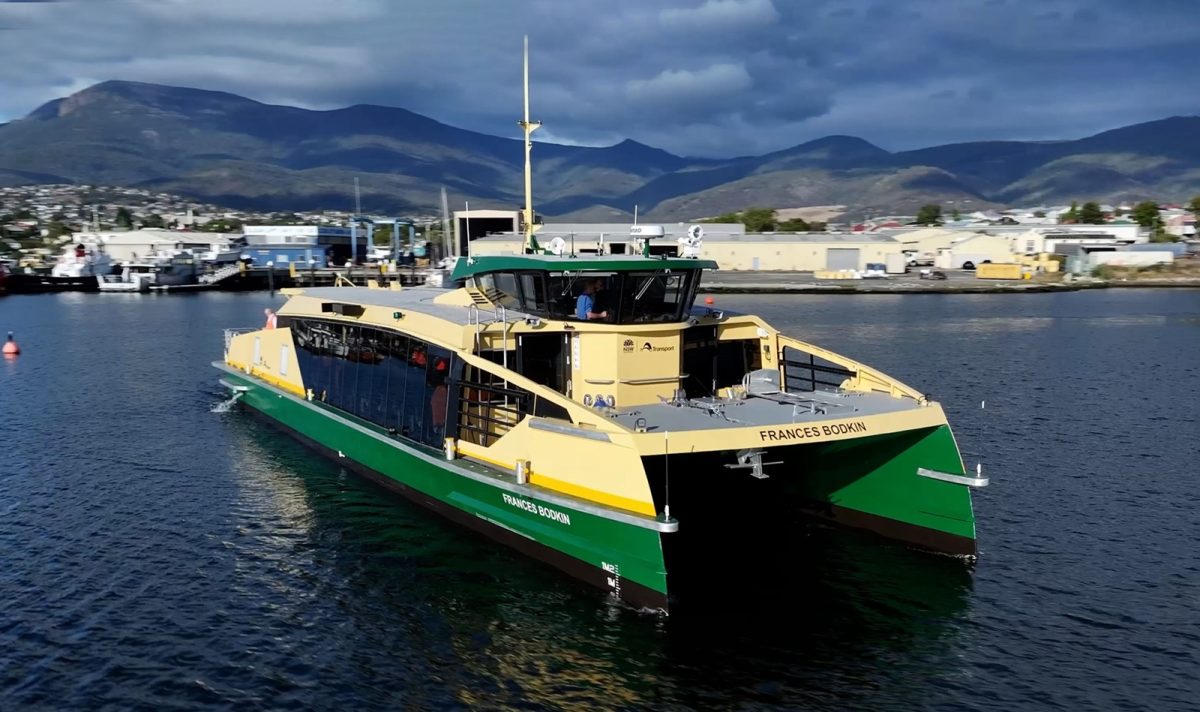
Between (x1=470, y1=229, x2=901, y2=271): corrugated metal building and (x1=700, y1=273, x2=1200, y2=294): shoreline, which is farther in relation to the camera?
(x1=470, y1=229, x2=901, y2=271): corrugated metal building

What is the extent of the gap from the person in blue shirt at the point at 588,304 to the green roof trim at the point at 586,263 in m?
0.46

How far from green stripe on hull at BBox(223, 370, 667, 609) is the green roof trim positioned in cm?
419

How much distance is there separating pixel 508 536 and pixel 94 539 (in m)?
9.12

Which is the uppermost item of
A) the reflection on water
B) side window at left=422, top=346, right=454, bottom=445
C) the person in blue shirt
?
the person in blue shirt

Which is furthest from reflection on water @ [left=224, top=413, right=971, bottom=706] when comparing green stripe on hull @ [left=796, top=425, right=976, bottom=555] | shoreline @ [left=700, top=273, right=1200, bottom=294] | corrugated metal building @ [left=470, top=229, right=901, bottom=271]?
corrugated metal building @ [left=470, top=229, right=901, bottom=271]

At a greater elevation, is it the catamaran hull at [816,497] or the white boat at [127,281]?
the white boat at [127,281]

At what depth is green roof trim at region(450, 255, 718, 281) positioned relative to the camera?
1741cm

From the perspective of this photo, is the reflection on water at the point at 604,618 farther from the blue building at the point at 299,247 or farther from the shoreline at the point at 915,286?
the blue building at the point at 299,247

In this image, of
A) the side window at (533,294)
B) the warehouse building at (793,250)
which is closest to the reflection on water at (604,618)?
the side window at (533,294)

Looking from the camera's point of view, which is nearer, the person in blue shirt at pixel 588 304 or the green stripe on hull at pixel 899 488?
the green stripe on hull at pixel 899 488

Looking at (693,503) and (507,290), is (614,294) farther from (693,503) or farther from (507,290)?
(693,503)

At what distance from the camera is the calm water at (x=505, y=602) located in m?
12.9

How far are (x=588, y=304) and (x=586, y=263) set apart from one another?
2.97ft

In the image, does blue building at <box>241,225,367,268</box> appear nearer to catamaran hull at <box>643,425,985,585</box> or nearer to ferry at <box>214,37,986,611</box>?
ferry at <box>214,37,986,611</box>
